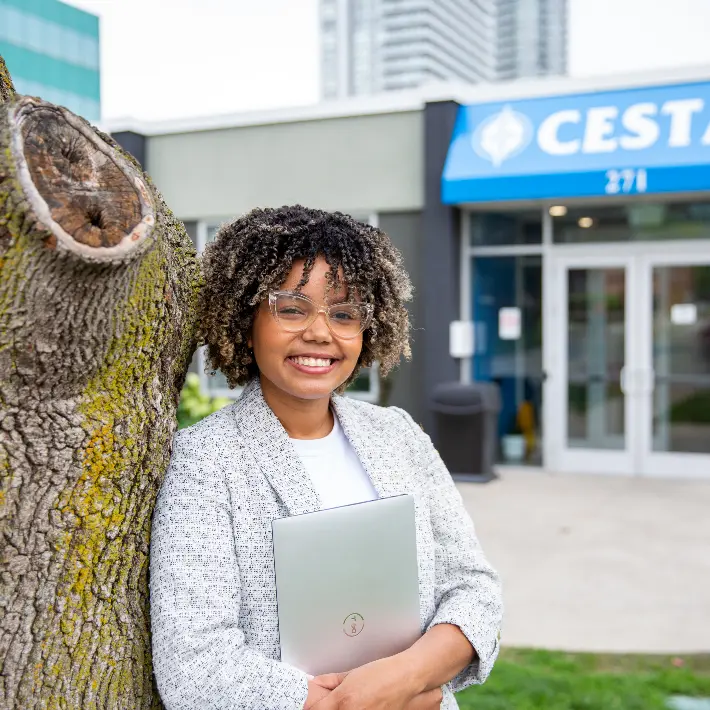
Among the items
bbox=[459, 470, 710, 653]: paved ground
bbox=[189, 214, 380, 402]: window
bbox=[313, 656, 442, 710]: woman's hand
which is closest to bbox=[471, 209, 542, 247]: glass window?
bbox=[189, 214, 380, 402]: window

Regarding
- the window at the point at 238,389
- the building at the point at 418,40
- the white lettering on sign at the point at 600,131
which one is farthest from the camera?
the building at the point at 418,40

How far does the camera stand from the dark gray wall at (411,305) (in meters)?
10.3

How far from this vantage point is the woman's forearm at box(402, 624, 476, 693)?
1.65m

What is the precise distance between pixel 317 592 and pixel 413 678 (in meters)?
0.24

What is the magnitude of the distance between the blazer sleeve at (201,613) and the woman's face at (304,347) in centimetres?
27

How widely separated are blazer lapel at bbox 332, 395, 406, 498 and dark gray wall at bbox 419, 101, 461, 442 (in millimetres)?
7763

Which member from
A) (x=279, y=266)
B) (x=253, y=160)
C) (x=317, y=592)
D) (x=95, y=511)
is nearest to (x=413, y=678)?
(x=317, y=592)

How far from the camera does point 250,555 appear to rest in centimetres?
166

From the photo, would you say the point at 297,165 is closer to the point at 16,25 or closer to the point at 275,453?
the point at 275,453

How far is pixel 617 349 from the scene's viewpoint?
9.69 metres

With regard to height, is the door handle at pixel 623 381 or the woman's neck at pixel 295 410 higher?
the woman's neck at pixel 295 410

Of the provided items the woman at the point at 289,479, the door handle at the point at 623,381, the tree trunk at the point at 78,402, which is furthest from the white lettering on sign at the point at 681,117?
the tree trunk at the point at 78,402

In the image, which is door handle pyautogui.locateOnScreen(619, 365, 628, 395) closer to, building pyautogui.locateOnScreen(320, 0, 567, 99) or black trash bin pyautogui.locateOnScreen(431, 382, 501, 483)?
black trash bin pyautogui.locateOnScreen(431, 382, 501, 483)

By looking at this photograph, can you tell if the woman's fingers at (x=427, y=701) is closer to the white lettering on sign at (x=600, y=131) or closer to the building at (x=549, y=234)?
the building at (x=549, y=234)
